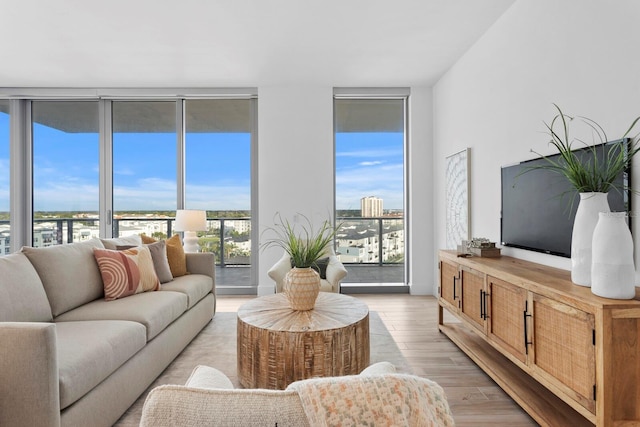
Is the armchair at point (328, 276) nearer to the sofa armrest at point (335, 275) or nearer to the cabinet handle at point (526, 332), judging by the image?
the sofa armrest at point (335, 275)

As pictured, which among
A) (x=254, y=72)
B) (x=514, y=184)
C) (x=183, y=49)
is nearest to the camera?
(x=514, y=184)

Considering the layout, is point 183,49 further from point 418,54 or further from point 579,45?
point 579,45

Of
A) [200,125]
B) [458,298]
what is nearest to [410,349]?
[458,298]

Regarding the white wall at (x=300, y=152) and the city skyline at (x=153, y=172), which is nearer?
the white wall at (x=300, y=152)

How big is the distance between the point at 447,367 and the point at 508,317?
26.7 inches

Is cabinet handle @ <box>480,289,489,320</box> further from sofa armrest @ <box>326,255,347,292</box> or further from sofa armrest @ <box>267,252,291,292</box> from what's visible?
sofa armrest @ <box>267,252,291,292</box>

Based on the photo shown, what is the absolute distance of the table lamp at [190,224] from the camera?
4.39 metres

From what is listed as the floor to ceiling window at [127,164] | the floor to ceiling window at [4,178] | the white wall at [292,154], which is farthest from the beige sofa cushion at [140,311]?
the floor to ceiling window at [4,178]

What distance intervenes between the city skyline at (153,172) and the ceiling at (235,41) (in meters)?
0.74

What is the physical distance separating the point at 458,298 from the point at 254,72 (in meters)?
3.32

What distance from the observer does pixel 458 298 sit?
3.04 m

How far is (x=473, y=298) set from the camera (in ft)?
9.08

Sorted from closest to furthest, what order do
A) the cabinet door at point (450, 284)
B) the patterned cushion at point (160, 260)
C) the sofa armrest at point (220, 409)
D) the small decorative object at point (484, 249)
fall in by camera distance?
the sofa armrest at point (220, 409)
the small decorative object at point (484, 249)
the cabinet door at point (450, 284)
the patterned cushion at point (160, 260)

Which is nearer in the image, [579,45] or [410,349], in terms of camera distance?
[579,45]
